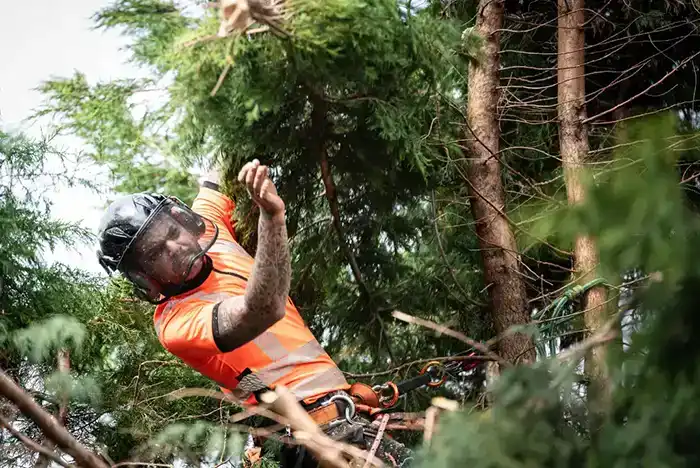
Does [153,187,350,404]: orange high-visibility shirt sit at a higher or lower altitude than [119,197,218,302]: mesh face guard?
lower

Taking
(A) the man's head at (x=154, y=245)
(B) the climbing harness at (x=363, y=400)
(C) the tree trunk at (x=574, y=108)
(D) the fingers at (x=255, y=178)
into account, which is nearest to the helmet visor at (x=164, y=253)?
(A) the man's head at (x=154, y=245)

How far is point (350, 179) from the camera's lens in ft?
12.4

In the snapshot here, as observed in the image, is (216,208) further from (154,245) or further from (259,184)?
(259,184)

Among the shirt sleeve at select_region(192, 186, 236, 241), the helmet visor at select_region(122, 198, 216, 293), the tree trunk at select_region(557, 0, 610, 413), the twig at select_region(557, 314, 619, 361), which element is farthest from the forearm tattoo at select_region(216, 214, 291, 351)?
the twig at select_region(557, 314, 619, 361)

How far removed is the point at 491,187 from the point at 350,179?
645mm

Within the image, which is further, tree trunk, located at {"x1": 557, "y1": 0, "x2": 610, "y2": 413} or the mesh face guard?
tree trunk, located at {"x1": 557, "y1": 0, "x2": 610, "y2": 413}

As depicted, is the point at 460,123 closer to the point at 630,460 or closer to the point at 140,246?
the point at 140,246

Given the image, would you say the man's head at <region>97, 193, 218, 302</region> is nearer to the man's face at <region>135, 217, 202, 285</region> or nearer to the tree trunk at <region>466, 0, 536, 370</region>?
the man's face at <region>135, 217, 202, 285</region>

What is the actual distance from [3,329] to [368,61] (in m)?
1.71

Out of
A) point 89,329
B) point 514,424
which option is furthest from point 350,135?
point 514,424

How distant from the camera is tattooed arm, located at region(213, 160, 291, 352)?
2816 mm

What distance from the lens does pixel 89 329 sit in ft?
13.2

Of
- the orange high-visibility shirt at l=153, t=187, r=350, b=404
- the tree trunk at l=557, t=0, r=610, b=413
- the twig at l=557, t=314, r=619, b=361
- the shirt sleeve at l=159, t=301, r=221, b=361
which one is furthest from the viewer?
the tree trunk at l=557, t=0, r=610, b=413

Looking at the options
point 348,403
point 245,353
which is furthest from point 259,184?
point 348,403
